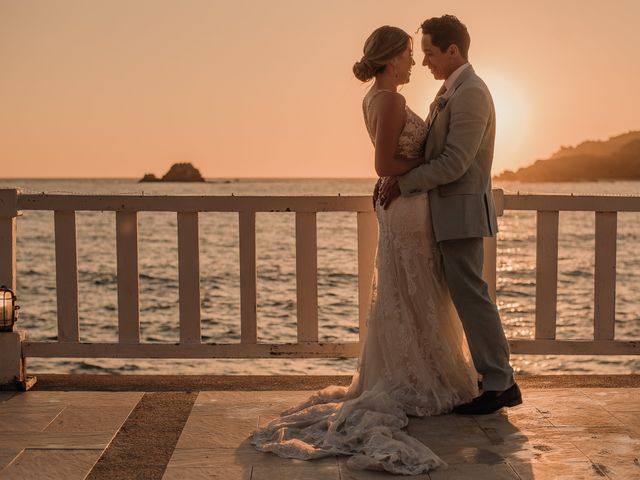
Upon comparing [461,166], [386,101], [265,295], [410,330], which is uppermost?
[386,101]

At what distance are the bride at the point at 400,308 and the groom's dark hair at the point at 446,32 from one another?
111 millimetres

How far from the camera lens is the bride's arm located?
383 cm

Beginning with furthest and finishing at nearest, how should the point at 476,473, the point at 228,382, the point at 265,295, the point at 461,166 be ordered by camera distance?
the point at 265,295, the point at 228,382, the point at 461,166, the point at 476,473

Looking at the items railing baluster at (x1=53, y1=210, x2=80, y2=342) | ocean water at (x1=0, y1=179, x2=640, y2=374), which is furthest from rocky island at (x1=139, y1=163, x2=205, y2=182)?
railing baluster at (x1=53, y1=210, x2=80, y2=342)

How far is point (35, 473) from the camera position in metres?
3.24

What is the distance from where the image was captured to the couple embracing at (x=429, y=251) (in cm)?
383

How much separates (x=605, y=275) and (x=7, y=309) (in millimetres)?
2969

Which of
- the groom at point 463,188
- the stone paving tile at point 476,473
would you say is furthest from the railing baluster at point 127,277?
the stone paving tile at point 476,473

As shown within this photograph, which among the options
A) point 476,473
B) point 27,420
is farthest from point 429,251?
point 27,420

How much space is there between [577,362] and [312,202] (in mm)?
8415

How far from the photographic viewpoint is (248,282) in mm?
4648

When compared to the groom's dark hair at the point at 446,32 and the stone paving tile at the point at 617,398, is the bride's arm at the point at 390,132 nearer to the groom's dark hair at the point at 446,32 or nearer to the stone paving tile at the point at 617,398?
the groom's dark hair at the point at 446,32

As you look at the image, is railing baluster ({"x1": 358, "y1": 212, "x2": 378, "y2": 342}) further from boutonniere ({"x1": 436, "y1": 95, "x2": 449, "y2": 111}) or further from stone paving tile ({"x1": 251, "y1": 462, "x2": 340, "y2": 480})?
stone paving tile ({"x1": 251, "y1": 462, "x2": 340, "y2": 480})

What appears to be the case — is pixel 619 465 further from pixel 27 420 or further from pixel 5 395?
pixel 5 395
